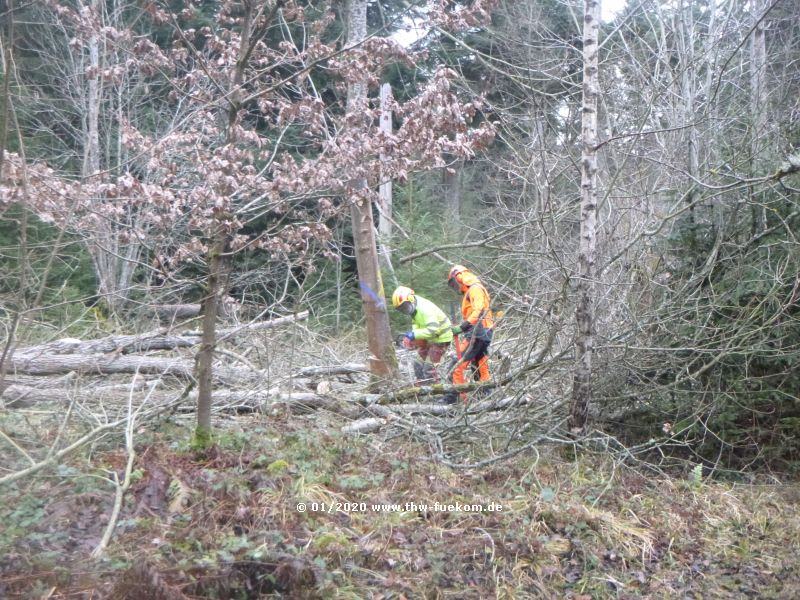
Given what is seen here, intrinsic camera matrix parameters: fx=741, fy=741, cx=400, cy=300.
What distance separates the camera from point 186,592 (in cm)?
397

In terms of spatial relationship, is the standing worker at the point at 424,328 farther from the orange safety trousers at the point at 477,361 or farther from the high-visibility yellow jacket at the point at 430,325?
the orange safety trousers at the point at 477,361

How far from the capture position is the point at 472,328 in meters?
8.16

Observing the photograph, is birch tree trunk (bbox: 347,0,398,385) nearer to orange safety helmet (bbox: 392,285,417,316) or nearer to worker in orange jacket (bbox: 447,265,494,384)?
orange safety helmet (bbox: 392,285,417,316)

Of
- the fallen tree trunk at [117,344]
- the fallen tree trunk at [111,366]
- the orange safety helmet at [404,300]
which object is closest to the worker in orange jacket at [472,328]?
the orange safety helmet at [404,300]

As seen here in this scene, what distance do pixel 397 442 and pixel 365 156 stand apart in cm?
271

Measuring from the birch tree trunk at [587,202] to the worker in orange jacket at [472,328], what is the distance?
1252mm

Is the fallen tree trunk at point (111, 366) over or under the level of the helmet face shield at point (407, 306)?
under

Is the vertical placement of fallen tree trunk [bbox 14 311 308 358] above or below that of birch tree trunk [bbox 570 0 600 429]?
below

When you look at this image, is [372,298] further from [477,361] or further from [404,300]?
[477,361]

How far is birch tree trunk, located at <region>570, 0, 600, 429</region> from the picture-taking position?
681 cm

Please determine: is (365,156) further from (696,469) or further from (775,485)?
(775,485)

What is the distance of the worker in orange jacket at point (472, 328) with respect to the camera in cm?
816

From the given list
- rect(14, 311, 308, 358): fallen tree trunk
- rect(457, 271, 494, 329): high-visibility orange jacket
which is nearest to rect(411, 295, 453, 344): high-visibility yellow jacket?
rect(457, 271, 494, 329): high-visibility orange jacket

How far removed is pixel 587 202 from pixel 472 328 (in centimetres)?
204
